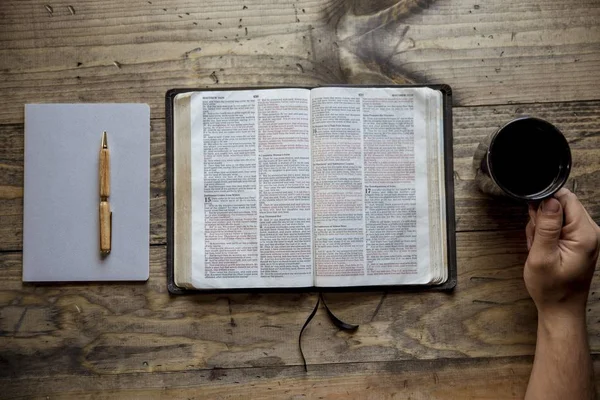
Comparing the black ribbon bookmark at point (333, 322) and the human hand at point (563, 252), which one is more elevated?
the human hand at point (563, 252)

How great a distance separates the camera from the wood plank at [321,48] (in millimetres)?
809

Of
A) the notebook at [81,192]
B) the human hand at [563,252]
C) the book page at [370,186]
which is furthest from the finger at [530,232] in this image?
the notebook at [81,192]

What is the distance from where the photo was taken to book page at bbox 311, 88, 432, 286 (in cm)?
79

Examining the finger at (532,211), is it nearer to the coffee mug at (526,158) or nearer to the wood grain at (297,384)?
the coffee mug at (526,158)

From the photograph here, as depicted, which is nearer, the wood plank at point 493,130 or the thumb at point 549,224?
the thumb at point 549,224

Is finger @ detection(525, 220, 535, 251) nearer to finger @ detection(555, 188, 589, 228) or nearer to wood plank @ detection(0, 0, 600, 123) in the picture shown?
finger @ detection(555, 188, 589, 228)

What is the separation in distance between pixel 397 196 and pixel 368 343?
24cm

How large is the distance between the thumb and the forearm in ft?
0.42

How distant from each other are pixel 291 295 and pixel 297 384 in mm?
144

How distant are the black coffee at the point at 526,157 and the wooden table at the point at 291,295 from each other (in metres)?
0.09

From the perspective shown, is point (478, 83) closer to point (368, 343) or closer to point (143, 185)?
point (368, 343)

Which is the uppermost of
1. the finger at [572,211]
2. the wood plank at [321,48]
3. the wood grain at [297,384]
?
the wood plank at [321,48]

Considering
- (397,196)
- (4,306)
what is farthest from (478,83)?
(4,306)

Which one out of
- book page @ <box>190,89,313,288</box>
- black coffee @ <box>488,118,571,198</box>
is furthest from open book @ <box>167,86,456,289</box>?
black coffee @ <box>488,118,571,198</box>
